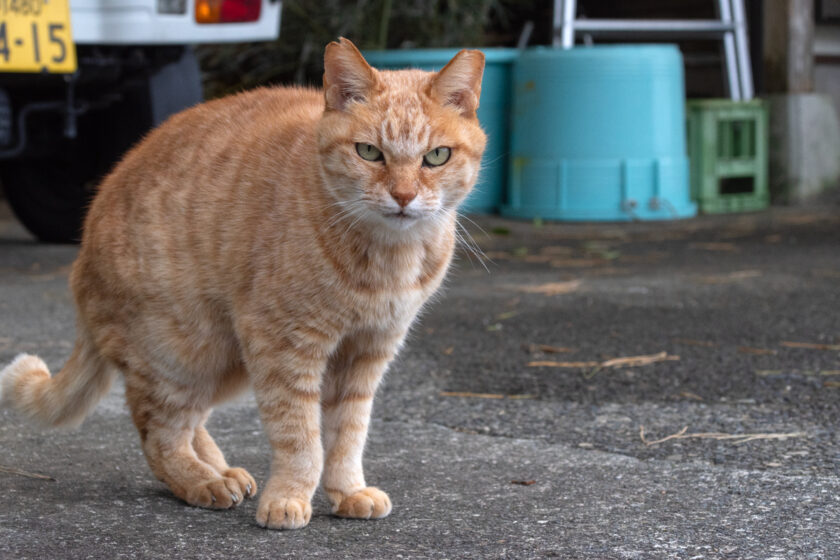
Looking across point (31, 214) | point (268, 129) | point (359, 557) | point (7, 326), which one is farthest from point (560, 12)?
point (359, 557)

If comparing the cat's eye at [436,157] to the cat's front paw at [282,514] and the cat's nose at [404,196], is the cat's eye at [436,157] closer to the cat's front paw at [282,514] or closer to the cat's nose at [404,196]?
the cat's nose at [404,196]

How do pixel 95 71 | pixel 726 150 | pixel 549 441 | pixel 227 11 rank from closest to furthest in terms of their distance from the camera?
pixel 549 441 → pixel 95 71 → pixel 227 11 → pixel 726 150

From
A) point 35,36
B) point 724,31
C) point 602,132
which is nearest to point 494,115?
point 602,132

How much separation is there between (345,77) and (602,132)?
176 inches

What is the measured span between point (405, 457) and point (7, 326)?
6.52 feet

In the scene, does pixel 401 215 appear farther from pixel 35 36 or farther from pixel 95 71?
pixel 95 71

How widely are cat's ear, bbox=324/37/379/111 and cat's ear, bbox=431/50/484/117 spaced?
139mm

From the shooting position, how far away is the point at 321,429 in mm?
2420

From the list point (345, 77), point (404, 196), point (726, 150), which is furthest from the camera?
point (726, 150)

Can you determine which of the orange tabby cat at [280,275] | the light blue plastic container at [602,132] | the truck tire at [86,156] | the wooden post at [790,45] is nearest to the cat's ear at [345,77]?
the orange tabby cat at [280,275]

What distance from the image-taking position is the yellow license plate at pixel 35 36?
3760mm

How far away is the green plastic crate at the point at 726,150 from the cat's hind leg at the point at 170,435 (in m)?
5.35

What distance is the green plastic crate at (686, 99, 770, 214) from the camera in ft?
23.0

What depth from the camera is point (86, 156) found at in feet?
17.7
